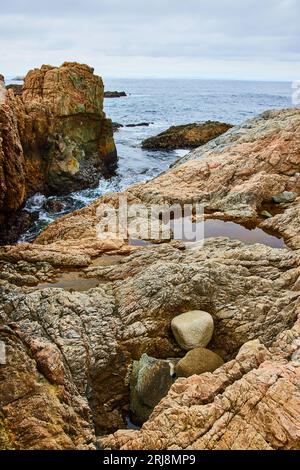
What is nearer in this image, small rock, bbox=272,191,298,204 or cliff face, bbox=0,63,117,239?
small rock, bbox=272,191,298,204

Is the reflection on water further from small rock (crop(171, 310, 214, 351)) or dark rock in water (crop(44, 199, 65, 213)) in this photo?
dark rock in water (crop(44, 199, 65, 213))

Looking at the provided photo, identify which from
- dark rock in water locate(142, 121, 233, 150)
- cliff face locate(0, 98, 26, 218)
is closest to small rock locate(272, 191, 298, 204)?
cliff face locate(0, 98, 26, 218)

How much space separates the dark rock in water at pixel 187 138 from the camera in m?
47.0

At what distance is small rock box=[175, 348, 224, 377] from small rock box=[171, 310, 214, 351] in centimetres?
42

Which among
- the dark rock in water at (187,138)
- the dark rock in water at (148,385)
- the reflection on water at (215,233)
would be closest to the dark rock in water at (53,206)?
the reflection on water at (215,233)

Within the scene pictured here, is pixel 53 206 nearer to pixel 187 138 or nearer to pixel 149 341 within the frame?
→ pixel 149 341

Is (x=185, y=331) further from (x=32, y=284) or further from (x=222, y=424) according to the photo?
(x=32, y=284)

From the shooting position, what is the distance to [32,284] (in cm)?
1071

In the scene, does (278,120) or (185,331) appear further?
(278,120)

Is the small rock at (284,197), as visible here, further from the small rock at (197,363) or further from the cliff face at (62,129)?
the cliff face at (62,129)

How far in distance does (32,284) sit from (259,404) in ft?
23.0

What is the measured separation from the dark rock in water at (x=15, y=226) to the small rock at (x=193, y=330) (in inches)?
536

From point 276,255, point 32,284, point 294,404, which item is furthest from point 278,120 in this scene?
point 294,404

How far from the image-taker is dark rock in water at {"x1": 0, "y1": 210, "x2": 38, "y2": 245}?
20.1m
